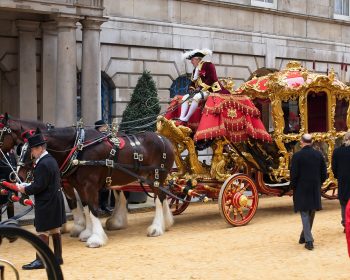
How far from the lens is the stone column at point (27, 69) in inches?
694

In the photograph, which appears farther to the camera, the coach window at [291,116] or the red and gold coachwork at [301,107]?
the coach window at [291,116]

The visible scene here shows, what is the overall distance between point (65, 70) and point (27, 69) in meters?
2.09

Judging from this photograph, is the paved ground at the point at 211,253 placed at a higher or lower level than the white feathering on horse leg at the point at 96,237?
lower

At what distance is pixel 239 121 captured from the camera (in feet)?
40.3

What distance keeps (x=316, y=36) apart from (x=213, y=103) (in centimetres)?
1508

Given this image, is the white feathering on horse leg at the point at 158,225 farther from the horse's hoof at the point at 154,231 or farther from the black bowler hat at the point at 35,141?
the black bowler hat at the point at 35,141

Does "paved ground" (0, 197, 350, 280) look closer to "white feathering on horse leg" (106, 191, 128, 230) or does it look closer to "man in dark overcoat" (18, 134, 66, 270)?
"white feathering on horse leg" (106, 191, 128, 230)

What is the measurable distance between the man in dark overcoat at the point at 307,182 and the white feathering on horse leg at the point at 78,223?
3475 millimetres

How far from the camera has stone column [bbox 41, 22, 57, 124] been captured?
17.8m

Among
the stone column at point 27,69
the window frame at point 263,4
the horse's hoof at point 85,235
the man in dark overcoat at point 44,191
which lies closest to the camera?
the man in dark overcoat at point 44,191

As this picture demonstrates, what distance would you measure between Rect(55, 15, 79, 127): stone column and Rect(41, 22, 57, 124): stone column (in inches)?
66.2

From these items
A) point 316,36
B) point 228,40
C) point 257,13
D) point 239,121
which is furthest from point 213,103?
point 316,36

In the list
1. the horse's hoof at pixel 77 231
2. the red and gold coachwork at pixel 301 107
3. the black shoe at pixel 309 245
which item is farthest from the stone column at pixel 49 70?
the black shoe at pixel 309 245

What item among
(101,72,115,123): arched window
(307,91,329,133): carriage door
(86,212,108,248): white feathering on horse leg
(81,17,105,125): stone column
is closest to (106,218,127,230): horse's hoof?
(86,212,108,248): white feathering on horse leg
